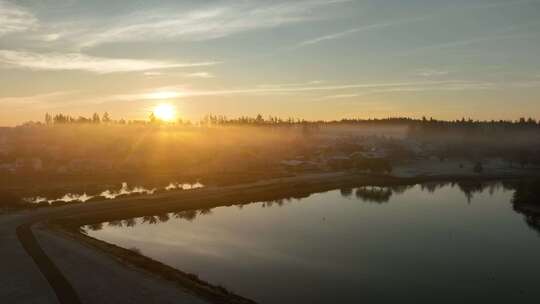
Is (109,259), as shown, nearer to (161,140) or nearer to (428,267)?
(428,267)

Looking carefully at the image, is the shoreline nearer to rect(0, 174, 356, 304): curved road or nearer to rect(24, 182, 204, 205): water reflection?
rect(0, 174, 356, 304): curved road

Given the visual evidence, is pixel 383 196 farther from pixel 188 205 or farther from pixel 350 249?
pixel 350 249

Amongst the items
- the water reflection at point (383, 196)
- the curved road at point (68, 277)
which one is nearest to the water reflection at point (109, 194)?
the water reflection at point (383, 196)

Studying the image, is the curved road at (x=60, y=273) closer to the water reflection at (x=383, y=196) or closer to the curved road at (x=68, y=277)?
the curved road at (x=68, y=277)

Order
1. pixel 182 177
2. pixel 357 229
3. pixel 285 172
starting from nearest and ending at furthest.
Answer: pixel 357 229 < pixel 182 177 < pixel 285 172

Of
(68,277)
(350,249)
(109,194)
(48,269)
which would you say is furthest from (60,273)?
(109,194)

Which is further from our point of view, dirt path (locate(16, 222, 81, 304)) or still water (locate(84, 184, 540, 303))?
still water (locate(84, 184, 540, 303))

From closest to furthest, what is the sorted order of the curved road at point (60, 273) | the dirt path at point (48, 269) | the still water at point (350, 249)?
the dirt path at point (48, 269), the curved road at point (60, 273), the still water at point (350, 249)

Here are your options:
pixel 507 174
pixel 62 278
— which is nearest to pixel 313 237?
pixel 62 278

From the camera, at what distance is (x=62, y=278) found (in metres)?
28.4

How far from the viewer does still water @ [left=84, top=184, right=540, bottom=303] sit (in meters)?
30.5

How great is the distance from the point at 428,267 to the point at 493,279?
4.56m

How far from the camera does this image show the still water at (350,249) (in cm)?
3055

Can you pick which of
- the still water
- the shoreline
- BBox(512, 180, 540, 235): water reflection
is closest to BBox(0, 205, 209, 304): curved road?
the shoreline
